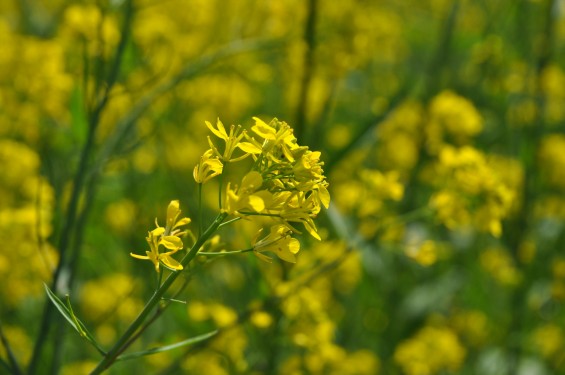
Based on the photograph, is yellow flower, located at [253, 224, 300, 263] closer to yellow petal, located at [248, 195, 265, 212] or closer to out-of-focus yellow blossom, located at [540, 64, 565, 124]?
yellow petal, located at [248, 195, 265, 212]

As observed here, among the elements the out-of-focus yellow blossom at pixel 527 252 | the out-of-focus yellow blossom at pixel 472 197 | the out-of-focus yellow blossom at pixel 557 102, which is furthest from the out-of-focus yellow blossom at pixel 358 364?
the out-of-focus yellow blossom at pixel 557 102

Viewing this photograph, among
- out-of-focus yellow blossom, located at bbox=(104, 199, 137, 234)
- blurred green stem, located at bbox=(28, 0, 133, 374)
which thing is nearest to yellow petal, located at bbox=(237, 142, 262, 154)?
blurred green stem, located at bbox=(28, 0, 133, 374)

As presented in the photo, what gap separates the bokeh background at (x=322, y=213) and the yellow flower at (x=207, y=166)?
0.51 m

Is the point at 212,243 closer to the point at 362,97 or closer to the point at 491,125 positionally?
the point at 491,125

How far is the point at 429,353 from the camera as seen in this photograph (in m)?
2.55

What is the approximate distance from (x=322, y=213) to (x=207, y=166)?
40.0 inches

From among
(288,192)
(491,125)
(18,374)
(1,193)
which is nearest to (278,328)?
(18,374)

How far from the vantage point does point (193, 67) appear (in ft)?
6.78

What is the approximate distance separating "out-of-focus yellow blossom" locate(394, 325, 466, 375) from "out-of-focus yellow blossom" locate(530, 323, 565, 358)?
14.6 inches

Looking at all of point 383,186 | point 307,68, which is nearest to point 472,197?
point 383,186

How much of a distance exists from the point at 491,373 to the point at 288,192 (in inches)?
76.6

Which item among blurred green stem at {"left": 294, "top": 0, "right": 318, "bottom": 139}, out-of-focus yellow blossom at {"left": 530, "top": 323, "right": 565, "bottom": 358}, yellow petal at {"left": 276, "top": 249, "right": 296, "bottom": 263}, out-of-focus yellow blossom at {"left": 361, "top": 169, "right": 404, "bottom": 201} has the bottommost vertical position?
out-of-focus yellow blossom at {"left": 530, "top": 323, "right": 565, "bottom": 358}

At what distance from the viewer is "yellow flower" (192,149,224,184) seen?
96cm

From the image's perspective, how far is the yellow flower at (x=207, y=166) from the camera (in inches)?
37.9
